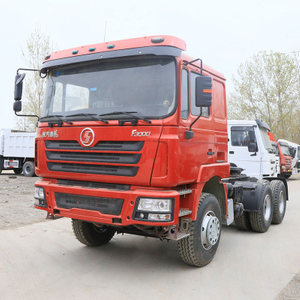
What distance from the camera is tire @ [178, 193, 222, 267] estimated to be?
4562mm

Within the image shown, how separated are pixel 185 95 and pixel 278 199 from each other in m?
4.39

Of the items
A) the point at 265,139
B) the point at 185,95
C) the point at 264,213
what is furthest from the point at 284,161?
the point at 185,95

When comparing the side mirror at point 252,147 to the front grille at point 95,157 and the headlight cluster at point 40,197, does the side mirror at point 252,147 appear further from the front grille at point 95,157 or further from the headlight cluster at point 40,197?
the headlight cluster at point 40,197

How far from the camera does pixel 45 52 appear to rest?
84.2 feet

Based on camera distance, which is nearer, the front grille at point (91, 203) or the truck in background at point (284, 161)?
the front grille at point (91, 203)

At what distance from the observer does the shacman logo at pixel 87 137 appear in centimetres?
437

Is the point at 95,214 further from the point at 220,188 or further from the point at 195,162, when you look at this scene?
the point at 220,188

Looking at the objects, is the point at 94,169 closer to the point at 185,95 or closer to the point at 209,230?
the point at 185,95

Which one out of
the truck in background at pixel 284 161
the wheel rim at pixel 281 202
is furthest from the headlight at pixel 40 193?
the truck in background at pixel 284 161

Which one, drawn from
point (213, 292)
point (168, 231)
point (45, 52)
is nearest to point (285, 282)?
point (213, 292)

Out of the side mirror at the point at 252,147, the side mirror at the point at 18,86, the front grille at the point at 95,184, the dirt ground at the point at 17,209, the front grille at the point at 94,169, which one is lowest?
the dirt ground at the point at 17,209

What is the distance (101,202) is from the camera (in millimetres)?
4301

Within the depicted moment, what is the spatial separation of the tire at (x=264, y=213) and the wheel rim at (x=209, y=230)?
2.04 meters

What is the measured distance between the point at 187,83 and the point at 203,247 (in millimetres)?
2162
